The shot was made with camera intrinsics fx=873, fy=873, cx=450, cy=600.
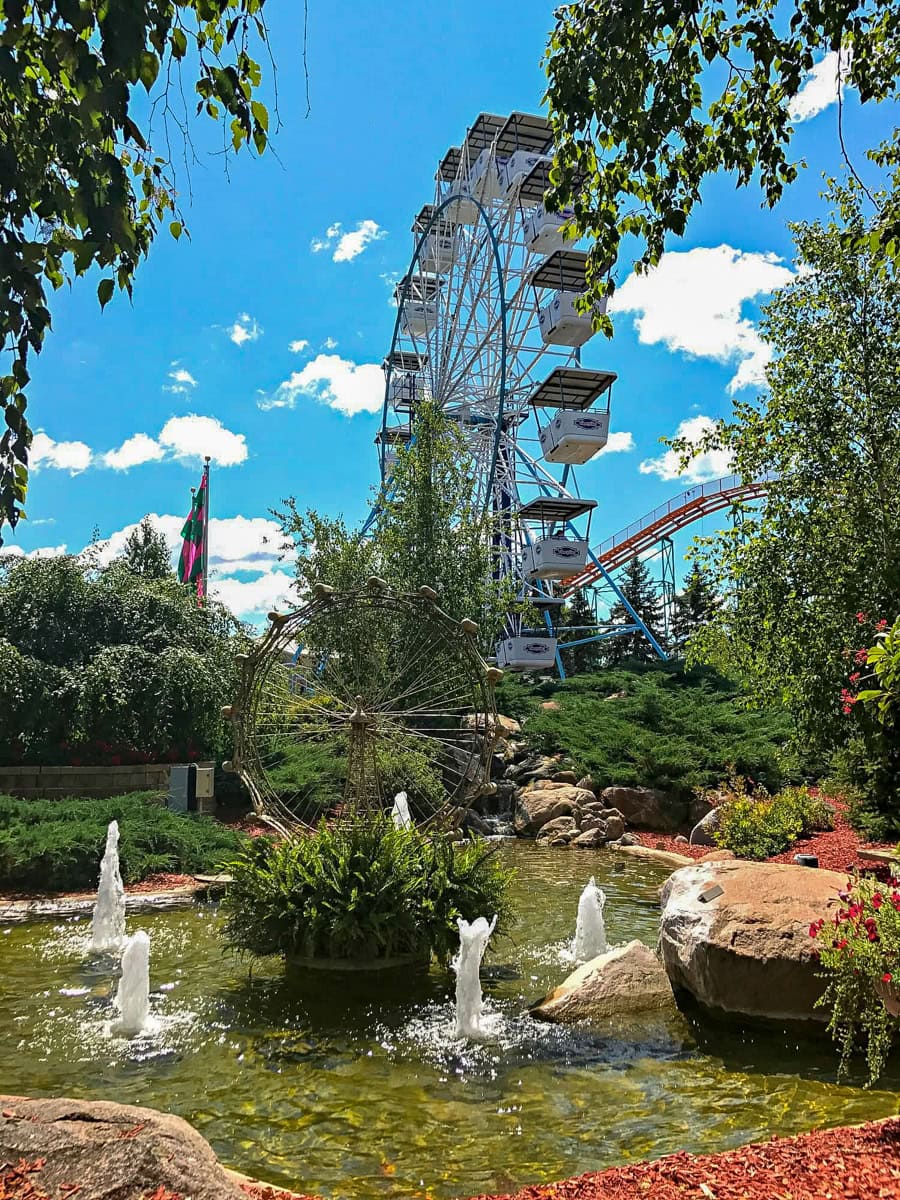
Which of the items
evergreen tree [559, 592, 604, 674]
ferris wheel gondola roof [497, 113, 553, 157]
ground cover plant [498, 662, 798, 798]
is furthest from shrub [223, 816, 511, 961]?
evergreen tree [559, 592, 604, 674]

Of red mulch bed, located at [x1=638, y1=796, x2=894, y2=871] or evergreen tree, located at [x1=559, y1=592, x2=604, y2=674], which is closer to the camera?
red mulch bed, located at [x1=638, y1=796, x2=894, y2=871]

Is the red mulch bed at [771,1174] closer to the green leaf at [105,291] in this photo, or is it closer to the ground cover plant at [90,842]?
the green leaf at [105,291]

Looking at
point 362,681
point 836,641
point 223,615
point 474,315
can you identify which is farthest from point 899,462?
point 474,315

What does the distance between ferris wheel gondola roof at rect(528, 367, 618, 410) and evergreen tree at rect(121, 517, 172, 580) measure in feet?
42.6

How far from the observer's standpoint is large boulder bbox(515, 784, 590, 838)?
50.6ft

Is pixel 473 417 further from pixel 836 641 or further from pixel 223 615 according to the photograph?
pixel 836 641

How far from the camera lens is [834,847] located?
413 inches

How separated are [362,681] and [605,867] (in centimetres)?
442

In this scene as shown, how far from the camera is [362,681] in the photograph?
1323 centimetres

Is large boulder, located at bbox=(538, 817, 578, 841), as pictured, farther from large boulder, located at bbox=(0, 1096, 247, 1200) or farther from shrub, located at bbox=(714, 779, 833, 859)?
large boulder, located at bbox=(0, 1096, 247, 1200)

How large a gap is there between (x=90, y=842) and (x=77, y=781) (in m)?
5.17

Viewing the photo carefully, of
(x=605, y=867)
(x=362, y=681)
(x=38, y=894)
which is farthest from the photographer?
(x=362, y=681)

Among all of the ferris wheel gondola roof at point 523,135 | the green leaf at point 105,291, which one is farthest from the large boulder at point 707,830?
the ferris wheel gondola roof at point 523,135

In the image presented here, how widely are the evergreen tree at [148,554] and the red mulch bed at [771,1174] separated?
20140mm
